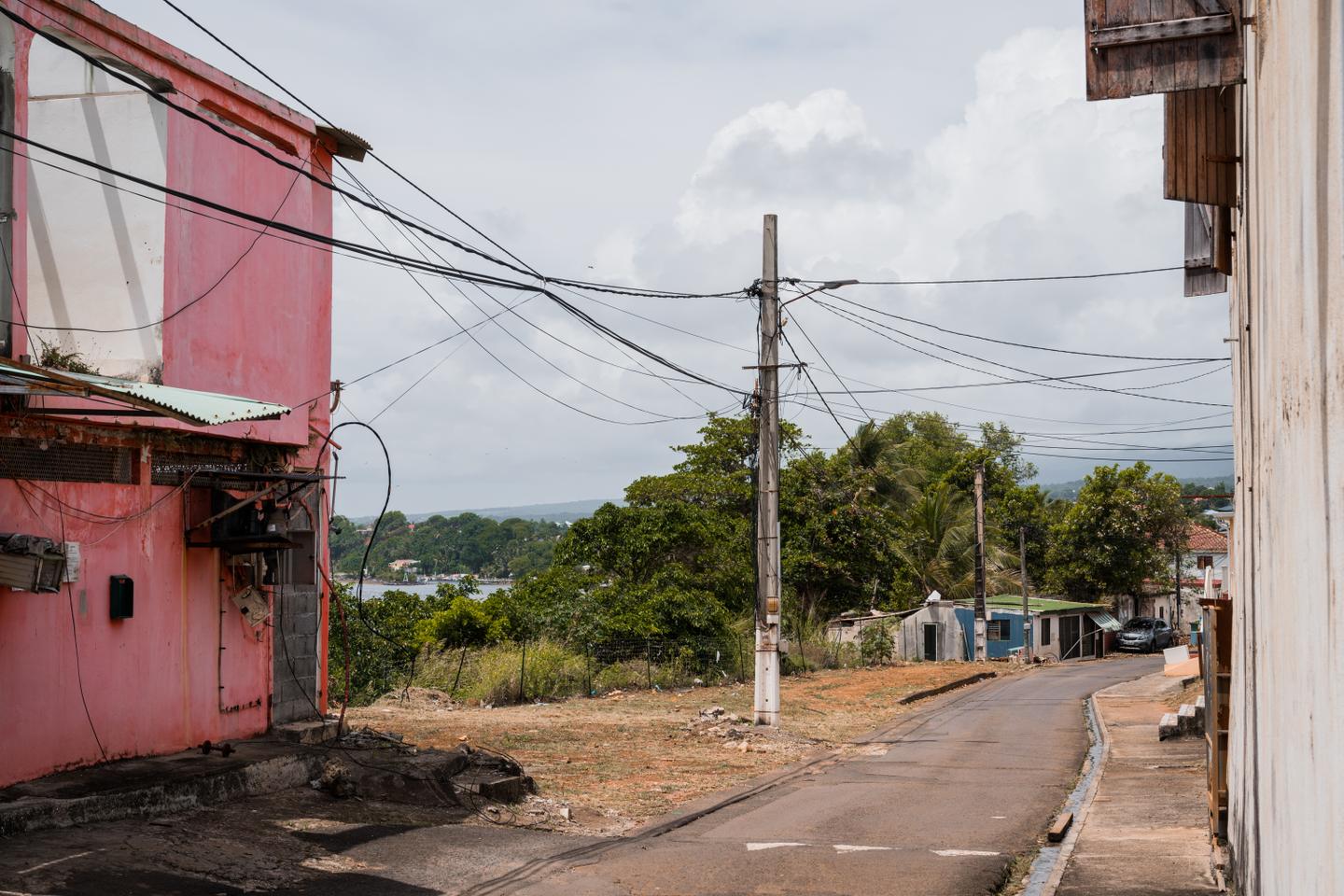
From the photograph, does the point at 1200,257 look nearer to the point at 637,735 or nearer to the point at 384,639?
the point at 637,735

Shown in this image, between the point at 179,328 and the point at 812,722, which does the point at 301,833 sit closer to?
the point at 179,328

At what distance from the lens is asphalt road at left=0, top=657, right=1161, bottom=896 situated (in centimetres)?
936

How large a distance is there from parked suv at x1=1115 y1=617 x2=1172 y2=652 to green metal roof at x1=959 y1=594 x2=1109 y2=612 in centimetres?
220

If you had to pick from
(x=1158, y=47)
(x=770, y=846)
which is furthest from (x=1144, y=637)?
(x=1158, y=47)

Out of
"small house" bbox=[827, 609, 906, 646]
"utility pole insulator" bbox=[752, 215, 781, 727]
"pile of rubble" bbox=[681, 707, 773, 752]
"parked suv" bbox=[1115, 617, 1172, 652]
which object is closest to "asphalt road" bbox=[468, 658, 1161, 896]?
"pile of rubble" bbox=[681, 707, 773, 752]

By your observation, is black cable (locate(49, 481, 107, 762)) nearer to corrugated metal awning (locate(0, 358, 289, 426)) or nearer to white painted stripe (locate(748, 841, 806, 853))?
corrugated metal awning (locate(0, 358, 289, 426))

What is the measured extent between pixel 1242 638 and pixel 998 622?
136ft

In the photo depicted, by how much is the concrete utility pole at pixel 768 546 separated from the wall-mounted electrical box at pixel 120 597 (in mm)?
10345

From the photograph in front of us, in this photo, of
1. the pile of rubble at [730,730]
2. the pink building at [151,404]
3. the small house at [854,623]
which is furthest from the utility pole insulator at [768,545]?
the small house at [854,623]

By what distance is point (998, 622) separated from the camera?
49.3 m

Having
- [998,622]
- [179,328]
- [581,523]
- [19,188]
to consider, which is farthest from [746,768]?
[998,622]

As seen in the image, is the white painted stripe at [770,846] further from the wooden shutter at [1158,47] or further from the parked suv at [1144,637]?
the parked suv at [1144,637]

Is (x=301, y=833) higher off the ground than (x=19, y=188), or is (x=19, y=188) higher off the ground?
(x=19, y=188)

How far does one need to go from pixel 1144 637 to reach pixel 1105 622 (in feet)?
13.8
